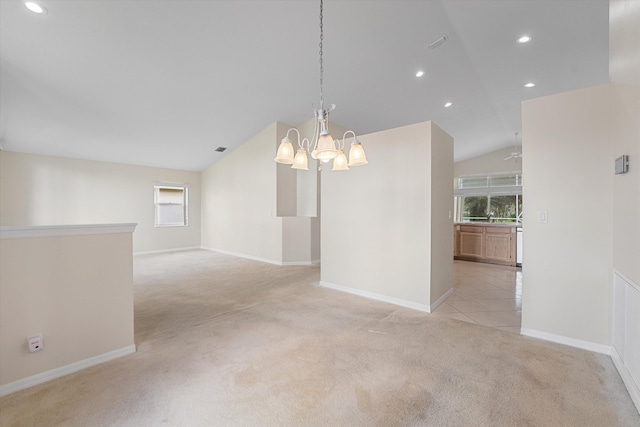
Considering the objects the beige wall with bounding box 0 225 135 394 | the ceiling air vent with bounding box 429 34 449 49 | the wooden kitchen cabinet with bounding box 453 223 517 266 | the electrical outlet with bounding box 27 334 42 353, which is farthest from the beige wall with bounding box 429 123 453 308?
the electrical outlet with bounding box 27 334 42 353

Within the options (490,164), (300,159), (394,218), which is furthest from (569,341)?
(490,164)

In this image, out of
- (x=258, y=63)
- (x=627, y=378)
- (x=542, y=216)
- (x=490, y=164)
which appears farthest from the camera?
(x=490, y=164)

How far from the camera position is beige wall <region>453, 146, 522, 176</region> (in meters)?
8.56

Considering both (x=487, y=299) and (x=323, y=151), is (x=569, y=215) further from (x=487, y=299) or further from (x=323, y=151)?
(x=323, y=151)

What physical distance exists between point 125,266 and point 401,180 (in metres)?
3.15

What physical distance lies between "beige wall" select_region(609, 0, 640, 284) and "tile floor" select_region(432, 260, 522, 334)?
1268mm

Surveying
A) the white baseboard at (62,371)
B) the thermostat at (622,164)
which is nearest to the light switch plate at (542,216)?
the thermostat at (622,164)

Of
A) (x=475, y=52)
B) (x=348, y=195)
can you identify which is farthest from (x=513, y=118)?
(x=348, y=195)

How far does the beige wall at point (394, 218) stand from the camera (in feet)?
10.7

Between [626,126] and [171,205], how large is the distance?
30.9ft

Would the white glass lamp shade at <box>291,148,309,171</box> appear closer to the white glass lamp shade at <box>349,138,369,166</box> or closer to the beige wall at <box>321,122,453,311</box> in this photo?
the white glass lamp shade at <box>349,138,369,166</box>

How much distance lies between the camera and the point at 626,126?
1.87 meters

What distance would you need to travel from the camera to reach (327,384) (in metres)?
1.88

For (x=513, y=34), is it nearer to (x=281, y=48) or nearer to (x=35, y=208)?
(x=281, y=48)
